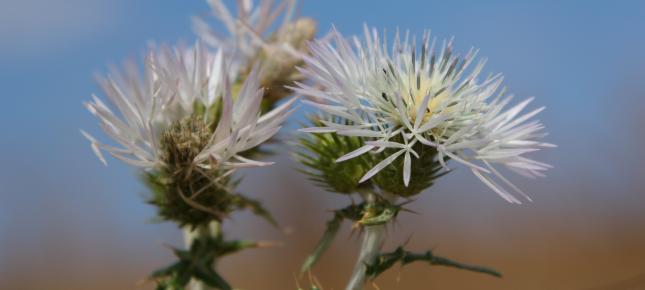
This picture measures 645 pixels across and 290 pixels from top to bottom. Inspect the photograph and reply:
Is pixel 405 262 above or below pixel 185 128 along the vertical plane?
below

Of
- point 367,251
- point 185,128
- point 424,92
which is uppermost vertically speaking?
point 424,92

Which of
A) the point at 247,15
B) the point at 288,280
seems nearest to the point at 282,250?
the point at 288,280

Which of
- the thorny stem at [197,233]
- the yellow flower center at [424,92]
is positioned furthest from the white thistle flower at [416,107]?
the thorny stem at [197,233]

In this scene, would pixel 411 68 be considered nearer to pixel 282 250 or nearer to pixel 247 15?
pixel 247 15

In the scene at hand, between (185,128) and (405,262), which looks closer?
(405,262)

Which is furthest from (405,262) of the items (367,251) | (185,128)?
(185,128)

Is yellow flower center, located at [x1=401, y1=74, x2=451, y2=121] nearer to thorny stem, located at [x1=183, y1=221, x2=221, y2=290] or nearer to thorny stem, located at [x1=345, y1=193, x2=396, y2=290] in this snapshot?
thorny stem, located at [x1=345, y1=193, x2=396, y2=290]

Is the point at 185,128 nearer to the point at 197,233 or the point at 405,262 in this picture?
the point at 197,233
